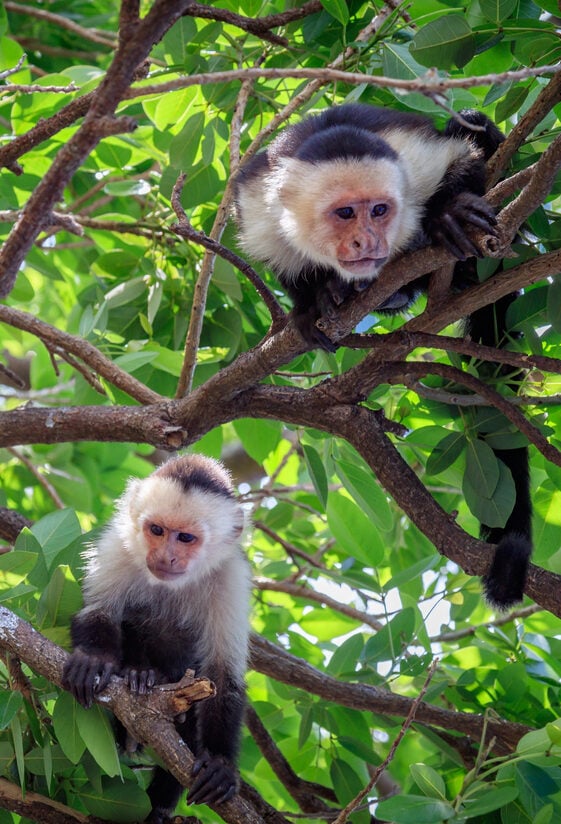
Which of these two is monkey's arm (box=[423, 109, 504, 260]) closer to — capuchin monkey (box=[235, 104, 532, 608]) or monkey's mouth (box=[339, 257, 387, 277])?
capuchin monkey (box=[235, 104, 532, 608])

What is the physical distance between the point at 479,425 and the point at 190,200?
4.01 ft

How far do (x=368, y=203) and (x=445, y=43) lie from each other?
52 centimetres

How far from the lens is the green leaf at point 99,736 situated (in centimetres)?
225

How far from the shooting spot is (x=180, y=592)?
10.6ft

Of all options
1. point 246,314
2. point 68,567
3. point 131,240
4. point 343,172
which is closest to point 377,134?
point 343,172

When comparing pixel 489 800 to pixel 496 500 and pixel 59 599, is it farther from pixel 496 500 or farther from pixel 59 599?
pixel 59 599

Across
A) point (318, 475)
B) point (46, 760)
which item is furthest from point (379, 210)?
point (46, 760)

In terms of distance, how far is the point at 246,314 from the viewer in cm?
362

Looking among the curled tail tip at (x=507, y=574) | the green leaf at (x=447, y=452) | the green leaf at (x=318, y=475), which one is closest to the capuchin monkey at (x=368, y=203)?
the curled tail tip at (x=507, y=574)

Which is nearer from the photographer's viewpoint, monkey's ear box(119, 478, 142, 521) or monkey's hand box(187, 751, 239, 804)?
monkey's hand box(187, 751, 239, 804)

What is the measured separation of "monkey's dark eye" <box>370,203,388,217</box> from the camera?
2.73 meters

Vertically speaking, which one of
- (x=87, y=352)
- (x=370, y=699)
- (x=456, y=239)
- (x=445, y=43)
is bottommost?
(x=370, y=699)

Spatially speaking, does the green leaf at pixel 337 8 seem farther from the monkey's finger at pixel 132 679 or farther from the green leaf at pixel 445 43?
the monkey's finger at pixel 132 679

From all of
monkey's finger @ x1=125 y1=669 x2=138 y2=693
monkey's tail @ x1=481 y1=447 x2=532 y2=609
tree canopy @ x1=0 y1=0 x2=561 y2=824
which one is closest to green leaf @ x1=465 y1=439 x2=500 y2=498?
tree canopy @ x1=0 y1=0 x2=561 y2=824
